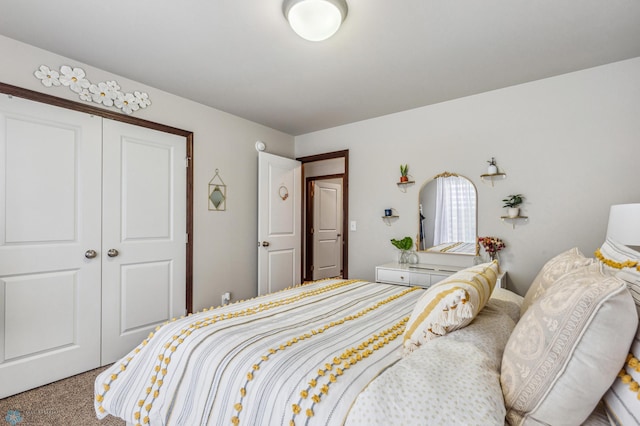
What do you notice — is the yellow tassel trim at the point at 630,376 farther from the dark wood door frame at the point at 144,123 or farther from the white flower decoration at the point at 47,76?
the white flower decoration at the point at 47,76

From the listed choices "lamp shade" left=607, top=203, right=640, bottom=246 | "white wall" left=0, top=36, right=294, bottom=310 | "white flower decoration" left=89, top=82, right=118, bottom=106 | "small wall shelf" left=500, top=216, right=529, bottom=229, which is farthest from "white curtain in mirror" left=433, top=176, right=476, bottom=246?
"white flower decoration" left=89, top=82, right=118, bottom=106

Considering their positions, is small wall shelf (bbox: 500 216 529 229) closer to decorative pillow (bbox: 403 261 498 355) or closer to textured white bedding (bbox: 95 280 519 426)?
textured white bedding (bbox: 95 280 519 426)

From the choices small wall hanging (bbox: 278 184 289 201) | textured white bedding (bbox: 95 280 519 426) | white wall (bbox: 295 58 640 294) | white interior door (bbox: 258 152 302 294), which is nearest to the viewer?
textured white bedding (bbox: 95 280 519 426)

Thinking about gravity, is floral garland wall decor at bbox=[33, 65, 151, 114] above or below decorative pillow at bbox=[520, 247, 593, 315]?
above

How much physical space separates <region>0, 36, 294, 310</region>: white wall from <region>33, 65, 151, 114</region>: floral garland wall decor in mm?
56

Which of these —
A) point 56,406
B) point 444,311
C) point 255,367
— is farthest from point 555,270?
point 56,406

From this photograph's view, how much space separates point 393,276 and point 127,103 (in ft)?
9.86

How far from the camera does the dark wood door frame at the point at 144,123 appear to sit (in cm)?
222

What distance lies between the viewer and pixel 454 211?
10.6 feet

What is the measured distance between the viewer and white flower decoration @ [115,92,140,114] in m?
2.69

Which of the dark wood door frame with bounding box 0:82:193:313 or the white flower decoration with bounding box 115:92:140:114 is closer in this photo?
the dark wood door frame with bounding box 0:82:193:313

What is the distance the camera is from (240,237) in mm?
3748

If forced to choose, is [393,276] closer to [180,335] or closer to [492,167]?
[492,167]

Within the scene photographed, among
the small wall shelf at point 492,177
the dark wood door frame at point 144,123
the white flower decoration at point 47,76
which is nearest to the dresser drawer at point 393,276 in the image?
the small wall shelf at point 492,177
